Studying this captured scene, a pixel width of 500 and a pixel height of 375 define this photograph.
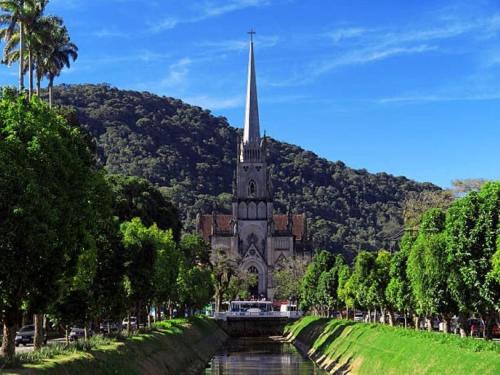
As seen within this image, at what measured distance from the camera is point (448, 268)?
56031 mm

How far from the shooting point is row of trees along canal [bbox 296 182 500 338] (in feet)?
146

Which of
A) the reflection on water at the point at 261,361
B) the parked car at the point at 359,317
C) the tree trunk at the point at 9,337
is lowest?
the reflection on water at the point at 261,361

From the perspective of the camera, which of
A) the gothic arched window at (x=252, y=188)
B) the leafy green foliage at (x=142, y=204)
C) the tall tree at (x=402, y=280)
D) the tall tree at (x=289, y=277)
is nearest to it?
the tall tree at (x=402, y=280)

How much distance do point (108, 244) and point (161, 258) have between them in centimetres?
2576

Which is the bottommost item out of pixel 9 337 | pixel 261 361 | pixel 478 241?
pixel 261 361

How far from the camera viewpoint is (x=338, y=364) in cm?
7106

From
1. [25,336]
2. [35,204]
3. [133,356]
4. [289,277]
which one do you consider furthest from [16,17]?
[289,277]

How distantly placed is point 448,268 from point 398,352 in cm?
757

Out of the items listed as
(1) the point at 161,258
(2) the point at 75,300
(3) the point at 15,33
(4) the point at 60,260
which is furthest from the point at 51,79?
(4) the point at 60,260

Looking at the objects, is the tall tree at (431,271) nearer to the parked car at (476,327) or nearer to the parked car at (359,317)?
the parked car at (476,327)

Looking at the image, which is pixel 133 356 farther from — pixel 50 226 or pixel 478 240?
pixel 478 240

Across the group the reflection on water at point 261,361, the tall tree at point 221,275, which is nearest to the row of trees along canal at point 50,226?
the reflection on water at point 261,361

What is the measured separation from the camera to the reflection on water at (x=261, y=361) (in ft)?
243

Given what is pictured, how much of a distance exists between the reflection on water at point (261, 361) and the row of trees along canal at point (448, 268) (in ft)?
33.2
